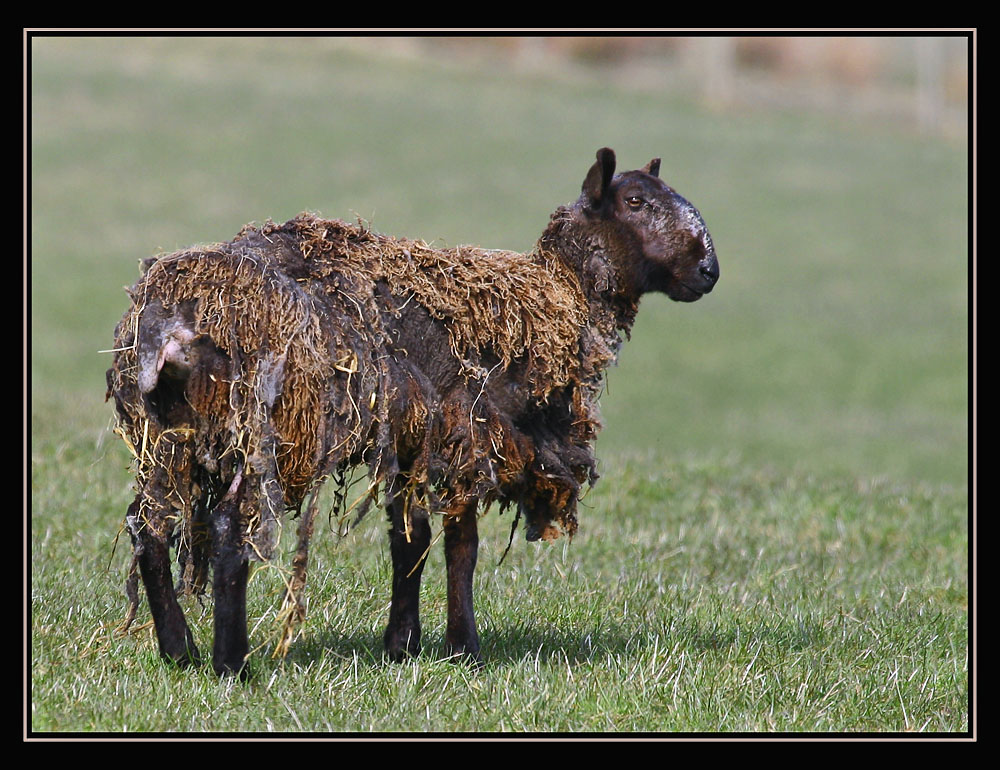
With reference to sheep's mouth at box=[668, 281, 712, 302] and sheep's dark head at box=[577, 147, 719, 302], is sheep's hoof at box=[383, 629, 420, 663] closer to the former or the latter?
sheep's dark head at box=[577, 147, 719, 302]

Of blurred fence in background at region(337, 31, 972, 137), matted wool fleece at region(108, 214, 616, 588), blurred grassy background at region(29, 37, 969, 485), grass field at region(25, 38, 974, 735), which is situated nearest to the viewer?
matted wool fleece at region(108, 214, 616, 588)

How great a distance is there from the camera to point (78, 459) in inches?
366

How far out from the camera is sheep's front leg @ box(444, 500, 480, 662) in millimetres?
5809

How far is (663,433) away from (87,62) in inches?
992

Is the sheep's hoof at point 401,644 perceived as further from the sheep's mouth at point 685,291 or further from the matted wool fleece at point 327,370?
the sheep's mouth at point 685,291

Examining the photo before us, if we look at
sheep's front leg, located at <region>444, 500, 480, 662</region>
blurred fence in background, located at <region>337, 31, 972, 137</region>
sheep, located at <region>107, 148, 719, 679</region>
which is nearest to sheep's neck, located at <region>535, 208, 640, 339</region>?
sheep, located at <region>107, 148, 719, 679</region>

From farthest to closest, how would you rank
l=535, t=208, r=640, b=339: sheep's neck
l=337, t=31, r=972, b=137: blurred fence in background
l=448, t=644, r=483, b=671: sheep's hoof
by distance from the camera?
l=337, t=31, r=972, b=137: blurred fence in background < l=535, t=208, r=640, b=339: sheep's neck < l=448, t=644, r=483, b=671: sheep's hoof

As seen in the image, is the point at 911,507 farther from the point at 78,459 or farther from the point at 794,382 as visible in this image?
the point at 794,382

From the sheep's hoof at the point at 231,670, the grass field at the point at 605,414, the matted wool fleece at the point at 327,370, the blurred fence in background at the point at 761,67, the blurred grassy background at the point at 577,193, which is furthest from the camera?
the blurred fence in background at the point at 761,67

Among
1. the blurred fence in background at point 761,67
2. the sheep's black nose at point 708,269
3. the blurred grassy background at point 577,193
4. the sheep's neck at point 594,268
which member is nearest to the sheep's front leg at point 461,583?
the sheep's neck at point 594,268

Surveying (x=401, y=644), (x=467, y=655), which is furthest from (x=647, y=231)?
(x=401, y=644)

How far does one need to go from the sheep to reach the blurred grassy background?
8.54 meters

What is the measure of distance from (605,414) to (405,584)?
16.0m

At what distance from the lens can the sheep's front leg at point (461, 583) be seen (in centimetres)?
581
